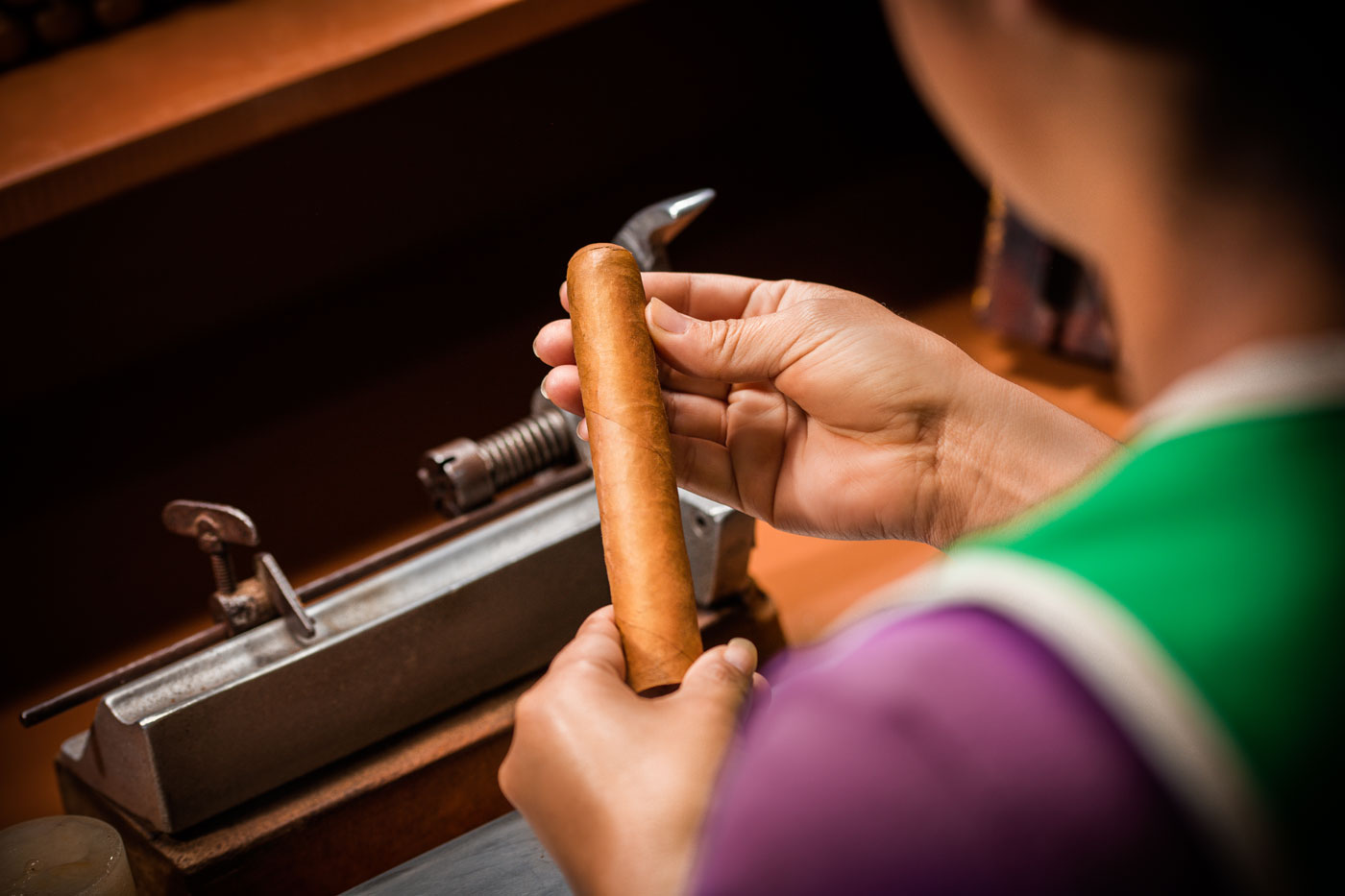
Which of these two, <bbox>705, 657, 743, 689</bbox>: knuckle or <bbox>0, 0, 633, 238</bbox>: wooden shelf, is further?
<bbox>0, 0, 633, 238</bbox>: wooden shelf

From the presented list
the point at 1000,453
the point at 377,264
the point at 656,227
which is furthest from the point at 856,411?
the point at 377,264

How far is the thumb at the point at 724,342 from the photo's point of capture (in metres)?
0.96

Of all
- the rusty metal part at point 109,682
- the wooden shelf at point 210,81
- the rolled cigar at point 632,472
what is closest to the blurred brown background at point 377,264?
the wooden shelf at point 210,81

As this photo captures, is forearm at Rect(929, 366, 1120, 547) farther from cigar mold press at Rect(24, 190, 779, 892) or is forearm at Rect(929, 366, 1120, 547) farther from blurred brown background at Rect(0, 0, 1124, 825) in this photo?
blurred brown background at Rect(0, 0, 1124, 825)

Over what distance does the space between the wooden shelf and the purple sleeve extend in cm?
109

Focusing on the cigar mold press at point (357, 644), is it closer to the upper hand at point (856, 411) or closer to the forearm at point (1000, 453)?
the upper hand at point (856, 411)

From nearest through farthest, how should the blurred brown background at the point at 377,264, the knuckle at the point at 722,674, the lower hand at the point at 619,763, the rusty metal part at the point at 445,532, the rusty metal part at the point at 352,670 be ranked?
the lower hand at the point at 619,763, the knuckle at the point at 722,674, the rusty metal part at the point at 352,670, the rusty metal part at the point at 445,532, the blurred brown background at the point at 377,264

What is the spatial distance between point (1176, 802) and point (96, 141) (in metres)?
1.23

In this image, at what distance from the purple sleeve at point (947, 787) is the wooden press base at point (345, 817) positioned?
2.19 feet

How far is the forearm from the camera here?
3.09 ft

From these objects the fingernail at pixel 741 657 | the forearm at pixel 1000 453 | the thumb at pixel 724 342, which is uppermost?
the thumb at pixel 724 342

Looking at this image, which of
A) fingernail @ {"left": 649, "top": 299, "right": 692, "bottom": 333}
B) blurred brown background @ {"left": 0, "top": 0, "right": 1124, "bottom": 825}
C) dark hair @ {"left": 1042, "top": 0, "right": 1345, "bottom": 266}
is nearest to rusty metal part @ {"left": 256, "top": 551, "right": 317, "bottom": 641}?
fingernail @ {"left": 649, "top": 299, "right": 692, "bottom": 333}

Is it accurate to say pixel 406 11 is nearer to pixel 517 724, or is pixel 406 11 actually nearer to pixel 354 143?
pixel 354 143

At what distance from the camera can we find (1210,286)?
0.41 metres
